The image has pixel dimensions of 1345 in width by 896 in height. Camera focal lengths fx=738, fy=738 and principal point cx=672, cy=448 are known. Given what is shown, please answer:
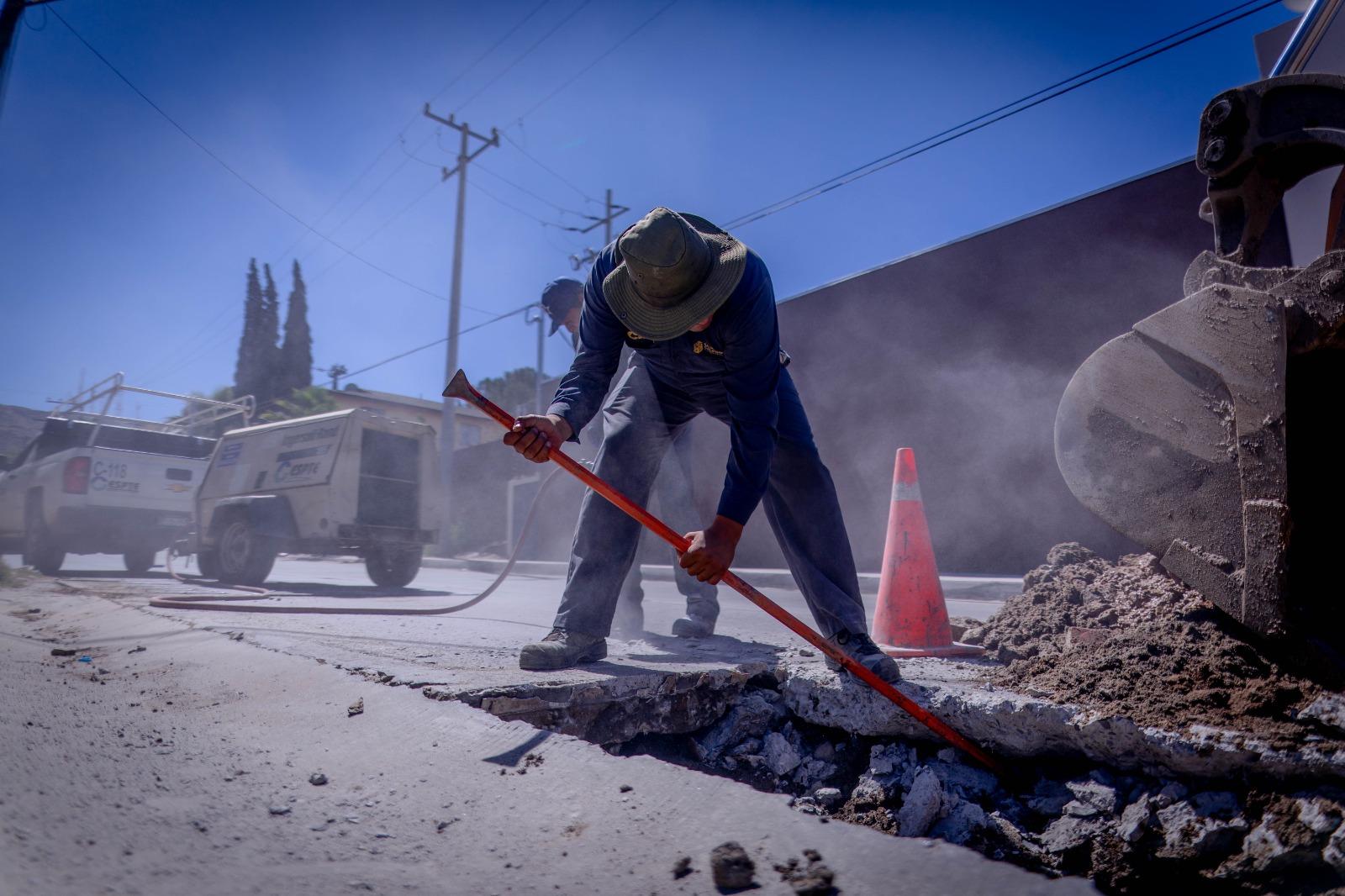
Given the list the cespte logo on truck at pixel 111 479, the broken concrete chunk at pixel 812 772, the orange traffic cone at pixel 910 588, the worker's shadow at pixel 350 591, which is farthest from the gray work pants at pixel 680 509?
the cespte logo on truck at pixel 111 479

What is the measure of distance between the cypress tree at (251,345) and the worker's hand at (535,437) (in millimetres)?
51575

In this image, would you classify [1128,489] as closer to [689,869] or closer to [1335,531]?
[1335,531]

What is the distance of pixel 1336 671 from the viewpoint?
64.2 inches

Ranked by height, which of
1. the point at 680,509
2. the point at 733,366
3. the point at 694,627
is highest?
the point at 733,366

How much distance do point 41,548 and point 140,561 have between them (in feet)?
4.98

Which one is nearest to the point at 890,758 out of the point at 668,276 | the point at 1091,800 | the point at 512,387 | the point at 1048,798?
the point at 1048,798

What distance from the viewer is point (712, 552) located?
2.12 meters

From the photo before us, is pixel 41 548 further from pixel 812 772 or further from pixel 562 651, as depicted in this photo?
pixel 812 772

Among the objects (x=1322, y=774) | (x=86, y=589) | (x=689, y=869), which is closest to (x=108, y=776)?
(x=689, y=869)

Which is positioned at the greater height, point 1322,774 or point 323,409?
point 323,409

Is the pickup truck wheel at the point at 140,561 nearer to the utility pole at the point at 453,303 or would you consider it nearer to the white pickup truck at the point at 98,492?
the white pickup truck at the point at 98,492

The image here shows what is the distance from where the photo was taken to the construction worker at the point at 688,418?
83.3 inches

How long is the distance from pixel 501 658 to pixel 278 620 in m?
2.09

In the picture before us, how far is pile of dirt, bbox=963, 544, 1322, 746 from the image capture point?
1655 mm
